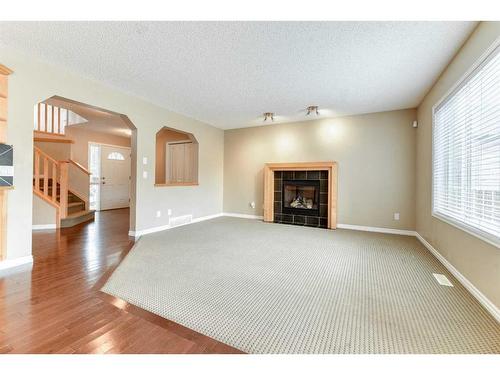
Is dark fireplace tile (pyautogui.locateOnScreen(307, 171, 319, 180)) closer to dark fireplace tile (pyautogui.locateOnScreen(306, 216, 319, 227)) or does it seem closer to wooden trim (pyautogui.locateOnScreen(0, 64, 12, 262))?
dark fireplace tile (pyautogui.locateOnScreen(306, 216, 319, 227))

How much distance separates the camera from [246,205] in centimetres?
589

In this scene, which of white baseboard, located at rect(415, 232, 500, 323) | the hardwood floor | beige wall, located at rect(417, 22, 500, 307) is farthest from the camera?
beige wall, located at rect(417, 22, 500, 307)

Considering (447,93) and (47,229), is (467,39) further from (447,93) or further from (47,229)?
A: (47,229)

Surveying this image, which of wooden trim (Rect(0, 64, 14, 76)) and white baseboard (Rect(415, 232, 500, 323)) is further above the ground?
wooden trim (Rect(0, 64, 14, 76))

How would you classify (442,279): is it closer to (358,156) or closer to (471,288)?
(471,288)

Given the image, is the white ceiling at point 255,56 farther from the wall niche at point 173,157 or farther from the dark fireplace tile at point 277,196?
the wall niche at point 173,157

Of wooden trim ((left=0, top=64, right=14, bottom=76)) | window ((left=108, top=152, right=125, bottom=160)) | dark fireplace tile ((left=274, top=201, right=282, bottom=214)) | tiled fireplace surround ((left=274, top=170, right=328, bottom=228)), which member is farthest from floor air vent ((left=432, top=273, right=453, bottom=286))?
window ((left=108, top=152, right=125, bottom=160))

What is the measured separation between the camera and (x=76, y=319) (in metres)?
1.54

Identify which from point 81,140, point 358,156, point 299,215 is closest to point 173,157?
point 81,140

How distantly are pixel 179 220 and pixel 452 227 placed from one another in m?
4.41

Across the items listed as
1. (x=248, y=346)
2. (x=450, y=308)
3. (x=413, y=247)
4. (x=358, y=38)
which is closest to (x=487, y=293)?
(x=450, y=308)

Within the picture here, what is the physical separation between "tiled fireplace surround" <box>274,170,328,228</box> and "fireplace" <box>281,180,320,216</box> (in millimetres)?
71

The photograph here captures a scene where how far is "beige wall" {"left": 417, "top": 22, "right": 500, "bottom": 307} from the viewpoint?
1.74 meters
